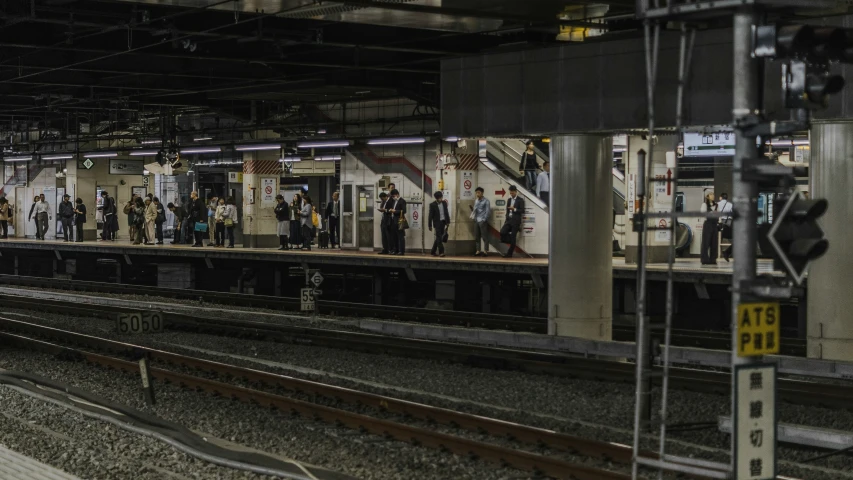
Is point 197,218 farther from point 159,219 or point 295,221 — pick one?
point 295,221

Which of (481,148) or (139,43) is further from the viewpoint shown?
(481,148)

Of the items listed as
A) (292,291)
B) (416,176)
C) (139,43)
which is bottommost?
(292,291)

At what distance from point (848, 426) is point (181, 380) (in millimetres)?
8667

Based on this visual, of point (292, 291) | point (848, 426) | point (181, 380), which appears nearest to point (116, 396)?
point (181, 380)

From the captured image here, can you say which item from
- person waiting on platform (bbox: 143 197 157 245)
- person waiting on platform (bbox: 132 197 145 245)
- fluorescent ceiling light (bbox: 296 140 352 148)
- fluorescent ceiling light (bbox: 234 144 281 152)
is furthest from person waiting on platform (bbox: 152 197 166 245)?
fluorescent ceiling light (bbox: 296 140 352 148)

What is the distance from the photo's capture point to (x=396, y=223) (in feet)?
102

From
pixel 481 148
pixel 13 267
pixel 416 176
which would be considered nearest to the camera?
pixel 481 148

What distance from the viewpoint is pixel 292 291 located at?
3422cm

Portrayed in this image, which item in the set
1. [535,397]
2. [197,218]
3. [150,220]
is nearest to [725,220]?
[535,397]

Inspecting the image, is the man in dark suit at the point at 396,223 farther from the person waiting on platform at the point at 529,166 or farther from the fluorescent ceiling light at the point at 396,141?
the person waiting on platform at the point at 529,166

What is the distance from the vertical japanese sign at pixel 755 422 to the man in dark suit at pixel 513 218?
2223cm

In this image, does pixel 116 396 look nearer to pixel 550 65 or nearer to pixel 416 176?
pixel 550 65

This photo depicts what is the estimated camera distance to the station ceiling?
15680mm

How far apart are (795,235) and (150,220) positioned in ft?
122
